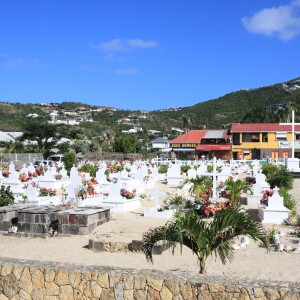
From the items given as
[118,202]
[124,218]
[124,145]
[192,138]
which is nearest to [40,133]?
[124,145]

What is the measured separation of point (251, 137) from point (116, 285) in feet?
171

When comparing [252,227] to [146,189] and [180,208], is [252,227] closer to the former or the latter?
[180,208]

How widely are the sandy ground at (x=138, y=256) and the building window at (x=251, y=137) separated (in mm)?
44771

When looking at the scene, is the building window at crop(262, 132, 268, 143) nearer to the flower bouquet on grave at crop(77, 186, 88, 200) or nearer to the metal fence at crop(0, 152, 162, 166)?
the metal fence at crop(0, 152, 162, 166)

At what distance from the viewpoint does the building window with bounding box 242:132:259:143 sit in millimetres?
56319

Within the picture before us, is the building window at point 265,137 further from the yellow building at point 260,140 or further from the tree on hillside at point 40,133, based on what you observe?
the tree on hillside at point 40,133

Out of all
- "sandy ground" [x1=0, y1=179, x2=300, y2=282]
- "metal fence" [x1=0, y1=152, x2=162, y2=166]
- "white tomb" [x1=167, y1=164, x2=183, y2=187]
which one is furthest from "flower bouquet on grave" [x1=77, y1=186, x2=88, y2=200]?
"metal fence" [x1=0, y1=152, x2=162, y2=166]

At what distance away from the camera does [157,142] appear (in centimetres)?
9050

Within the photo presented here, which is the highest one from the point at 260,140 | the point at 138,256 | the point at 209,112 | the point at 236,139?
the point at 209,112

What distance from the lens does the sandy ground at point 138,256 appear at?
28.3 feet

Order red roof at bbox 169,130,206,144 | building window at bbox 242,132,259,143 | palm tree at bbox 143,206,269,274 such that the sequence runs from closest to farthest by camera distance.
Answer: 1. palm tree at bbox 143,206,269,274
2. building window at bbox 242,132,259,143
3. red roof at bbox 169,130,206,144

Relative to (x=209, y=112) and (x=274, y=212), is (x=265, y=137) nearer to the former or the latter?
(x=274, y=212)

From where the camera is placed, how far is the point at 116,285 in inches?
239

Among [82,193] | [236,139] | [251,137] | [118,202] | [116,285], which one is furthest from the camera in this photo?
[236,139]
